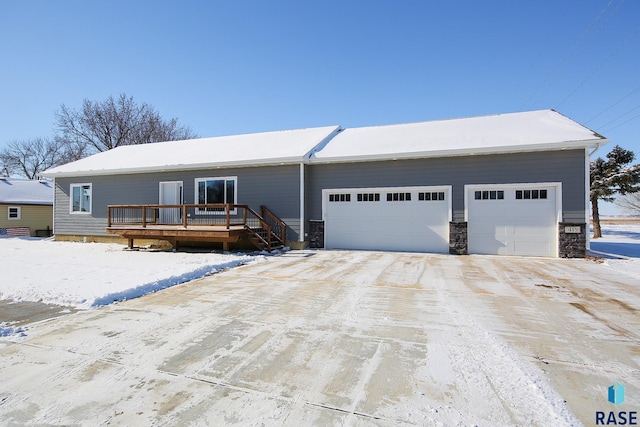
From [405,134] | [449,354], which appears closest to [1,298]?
[449,354]

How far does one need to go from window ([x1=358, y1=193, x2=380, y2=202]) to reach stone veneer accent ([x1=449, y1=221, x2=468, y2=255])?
248 cm

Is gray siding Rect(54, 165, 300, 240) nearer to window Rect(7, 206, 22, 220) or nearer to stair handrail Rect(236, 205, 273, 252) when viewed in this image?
stair handrail Rect(236, 205, 273, 252)

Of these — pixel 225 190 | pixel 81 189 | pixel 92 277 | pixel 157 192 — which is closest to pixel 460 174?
pixel 225 190

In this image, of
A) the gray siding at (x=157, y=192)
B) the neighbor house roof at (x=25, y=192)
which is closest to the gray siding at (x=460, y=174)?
the gray siding at (x=157, y=192)

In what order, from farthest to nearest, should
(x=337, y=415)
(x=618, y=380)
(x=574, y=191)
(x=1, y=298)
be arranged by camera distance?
(x=574, y=191) < (x=1, y=298) < (x=618, y=380) < (x=337, y=415)

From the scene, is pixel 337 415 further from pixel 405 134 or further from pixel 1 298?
pixel 405 134

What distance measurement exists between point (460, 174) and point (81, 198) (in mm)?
15671

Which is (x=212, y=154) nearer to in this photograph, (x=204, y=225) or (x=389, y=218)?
(x=204, y=225)

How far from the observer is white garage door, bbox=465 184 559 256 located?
9.19 meters

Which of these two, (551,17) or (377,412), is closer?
(377,412)

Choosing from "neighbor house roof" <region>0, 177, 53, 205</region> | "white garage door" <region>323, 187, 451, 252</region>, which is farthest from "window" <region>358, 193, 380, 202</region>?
"neighbor house roof" <region>0, 177, 53, 205</region>

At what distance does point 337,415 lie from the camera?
6.95 feet

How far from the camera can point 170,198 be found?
505 inches

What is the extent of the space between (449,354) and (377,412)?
1178 mm
